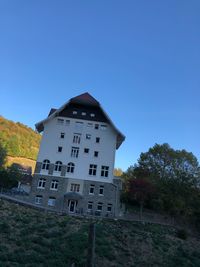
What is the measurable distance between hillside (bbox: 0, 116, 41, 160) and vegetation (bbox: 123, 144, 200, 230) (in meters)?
49.2

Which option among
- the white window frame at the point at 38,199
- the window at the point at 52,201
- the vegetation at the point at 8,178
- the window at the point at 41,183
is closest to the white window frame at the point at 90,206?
the window at the point at 52,201

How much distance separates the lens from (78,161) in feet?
130

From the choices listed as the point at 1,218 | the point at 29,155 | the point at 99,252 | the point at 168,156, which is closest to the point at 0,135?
the point at 29,155

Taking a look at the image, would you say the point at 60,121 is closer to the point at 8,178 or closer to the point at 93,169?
the point at 93,169

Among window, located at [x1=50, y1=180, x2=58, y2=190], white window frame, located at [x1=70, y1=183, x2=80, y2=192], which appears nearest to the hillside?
window, located at [x1=50, y1=180, x2=58, y2=190]

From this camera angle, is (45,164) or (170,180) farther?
(170,180)

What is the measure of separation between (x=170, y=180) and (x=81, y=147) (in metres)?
18.2

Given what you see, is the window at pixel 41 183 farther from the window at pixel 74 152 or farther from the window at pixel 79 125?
the window at pixel 79 125

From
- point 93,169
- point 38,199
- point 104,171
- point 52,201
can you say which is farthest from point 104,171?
point 38,199

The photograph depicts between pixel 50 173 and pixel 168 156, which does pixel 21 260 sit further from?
pixel 168 156

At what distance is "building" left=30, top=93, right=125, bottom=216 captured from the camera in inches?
1501

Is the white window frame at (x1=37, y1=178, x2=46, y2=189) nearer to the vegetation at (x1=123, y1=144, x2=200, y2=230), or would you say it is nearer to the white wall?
the white wall

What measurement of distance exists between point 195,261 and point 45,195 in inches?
775

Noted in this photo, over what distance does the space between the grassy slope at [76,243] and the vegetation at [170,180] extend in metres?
14.9
